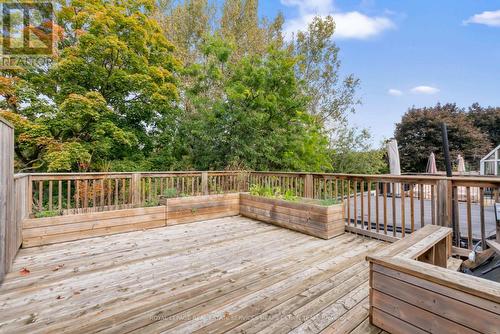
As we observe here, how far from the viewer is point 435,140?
55.7ft

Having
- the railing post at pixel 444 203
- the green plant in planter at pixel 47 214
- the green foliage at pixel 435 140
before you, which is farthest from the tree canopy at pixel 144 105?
the green foliage at pixel 435 140

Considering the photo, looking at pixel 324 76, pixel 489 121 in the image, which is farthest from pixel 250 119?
pixel 489 121

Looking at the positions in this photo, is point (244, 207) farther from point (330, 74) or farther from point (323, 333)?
point (330, 74)

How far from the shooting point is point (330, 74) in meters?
11.8

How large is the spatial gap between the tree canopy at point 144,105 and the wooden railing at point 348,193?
6.02 feet

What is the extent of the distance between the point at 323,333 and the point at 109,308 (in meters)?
1.60

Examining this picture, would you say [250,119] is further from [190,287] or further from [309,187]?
[190,287]

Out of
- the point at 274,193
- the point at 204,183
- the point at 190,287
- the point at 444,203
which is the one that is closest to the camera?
the point at 190,287

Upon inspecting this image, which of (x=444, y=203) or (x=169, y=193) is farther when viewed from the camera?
(x=169, y=193)

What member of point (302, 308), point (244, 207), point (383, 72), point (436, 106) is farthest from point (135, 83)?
point (436, 106)

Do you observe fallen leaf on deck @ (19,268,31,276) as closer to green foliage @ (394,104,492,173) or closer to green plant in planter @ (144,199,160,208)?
green plant in planter @ (144,199,160,208)

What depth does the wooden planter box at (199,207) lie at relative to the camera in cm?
452

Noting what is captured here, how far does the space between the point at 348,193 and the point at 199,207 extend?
2.83m

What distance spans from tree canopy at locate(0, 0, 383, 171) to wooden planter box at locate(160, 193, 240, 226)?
2013 mm
